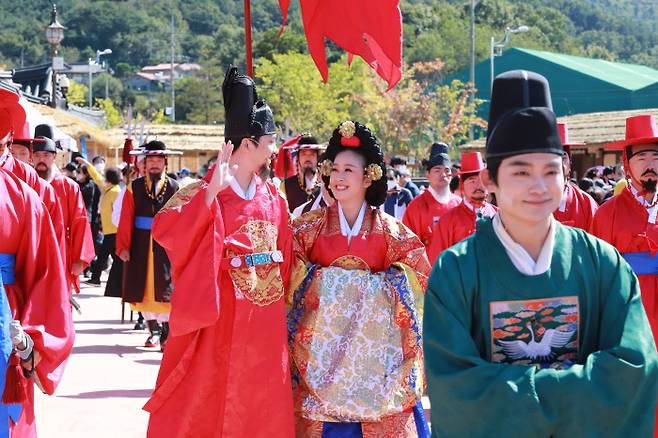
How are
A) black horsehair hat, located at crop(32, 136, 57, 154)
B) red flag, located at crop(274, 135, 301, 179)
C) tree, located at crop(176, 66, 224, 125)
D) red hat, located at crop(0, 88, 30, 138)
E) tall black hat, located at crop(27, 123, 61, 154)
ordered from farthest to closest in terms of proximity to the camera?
tree, located at crop(176, 66, 224, 125)
red flag, located at crop(274, 135, 301, 179)
black horsehair hat, located at crop(32, 136, 57, 154)
tall black hat, located at crop(27, 123, 61, 154)
red hat, located at crop(0, 88, 30, 138)

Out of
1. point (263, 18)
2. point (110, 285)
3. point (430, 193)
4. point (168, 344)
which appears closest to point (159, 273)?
point (110, 285)

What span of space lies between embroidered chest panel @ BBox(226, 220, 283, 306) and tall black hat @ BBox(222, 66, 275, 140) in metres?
0.50

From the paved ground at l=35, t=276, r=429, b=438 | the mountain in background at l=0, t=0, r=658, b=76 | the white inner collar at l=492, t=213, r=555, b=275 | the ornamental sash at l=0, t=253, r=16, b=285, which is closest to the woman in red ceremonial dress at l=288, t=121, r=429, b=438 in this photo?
the ornamental sash at l=0, t=253, r=16, b=285

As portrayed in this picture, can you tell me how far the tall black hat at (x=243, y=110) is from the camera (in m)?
5.38

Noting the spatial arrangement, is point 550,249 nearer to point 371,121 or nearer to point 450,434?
point 450,434

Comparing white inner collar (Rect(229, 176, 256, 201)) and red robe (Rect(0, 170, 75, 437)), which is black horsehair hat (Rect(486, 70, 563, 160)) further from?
white inner collar (Rect(229, 176, 256, 201))

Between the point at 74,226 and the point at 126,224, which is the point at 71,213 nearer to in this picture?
the point at 74,226

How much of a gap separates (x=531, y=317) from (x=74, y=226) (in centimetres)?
713

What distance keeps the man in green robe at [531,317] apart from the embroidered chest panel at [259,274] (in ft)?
7.13

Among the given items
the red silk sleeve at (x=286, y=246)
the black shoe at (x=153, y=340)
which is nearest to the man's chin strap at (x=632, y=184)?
the red silk sleeve at (x=286, y=246)

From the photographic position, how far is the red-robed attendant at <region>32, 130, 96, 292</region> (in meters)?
9.12

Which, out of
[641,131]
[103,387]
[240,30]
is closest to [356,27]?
[641,131]

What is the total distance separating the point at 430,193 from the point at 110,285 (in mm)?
3743

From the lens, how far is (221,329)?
17.1 ft
